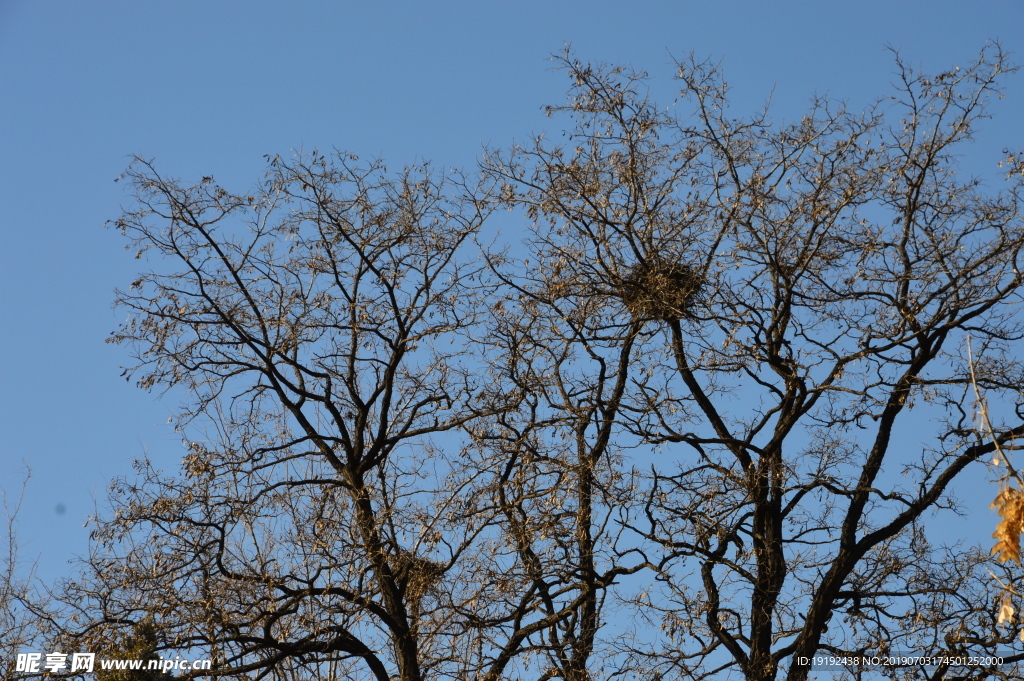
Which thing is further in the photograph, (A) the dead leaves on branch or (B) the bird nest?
(B) the bird nest

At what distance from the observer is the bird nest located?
37.0 feet

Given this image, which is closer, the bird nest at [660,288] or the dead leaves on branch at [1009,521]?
the dead leaves on branch at [1009,521]

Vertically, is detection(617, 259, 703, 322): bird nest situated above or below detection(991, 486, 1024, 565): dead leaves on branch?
above

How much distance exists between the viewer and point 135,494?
11.2 metres

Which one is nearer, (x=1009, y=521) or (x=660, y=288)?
(x=1009, y=521)

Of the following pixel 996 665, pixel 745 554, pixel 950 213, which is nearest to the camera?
pixel 996 665

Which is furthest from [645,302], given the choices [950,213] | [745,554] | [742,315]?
[950,213]

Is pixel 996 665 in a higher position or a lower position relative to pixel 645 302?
lower

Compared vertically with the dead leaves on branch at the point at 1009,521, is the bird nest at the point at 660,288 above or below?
above

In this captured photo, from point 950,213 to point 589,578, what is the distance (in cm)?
544

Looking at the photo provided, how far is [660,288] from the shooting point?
11.3 metres

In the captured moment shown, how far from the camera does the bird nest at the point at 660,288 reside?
11289 mm

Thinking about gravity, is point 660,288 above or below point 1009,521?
above

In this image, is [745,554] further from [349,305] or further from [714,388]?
[349,305]
